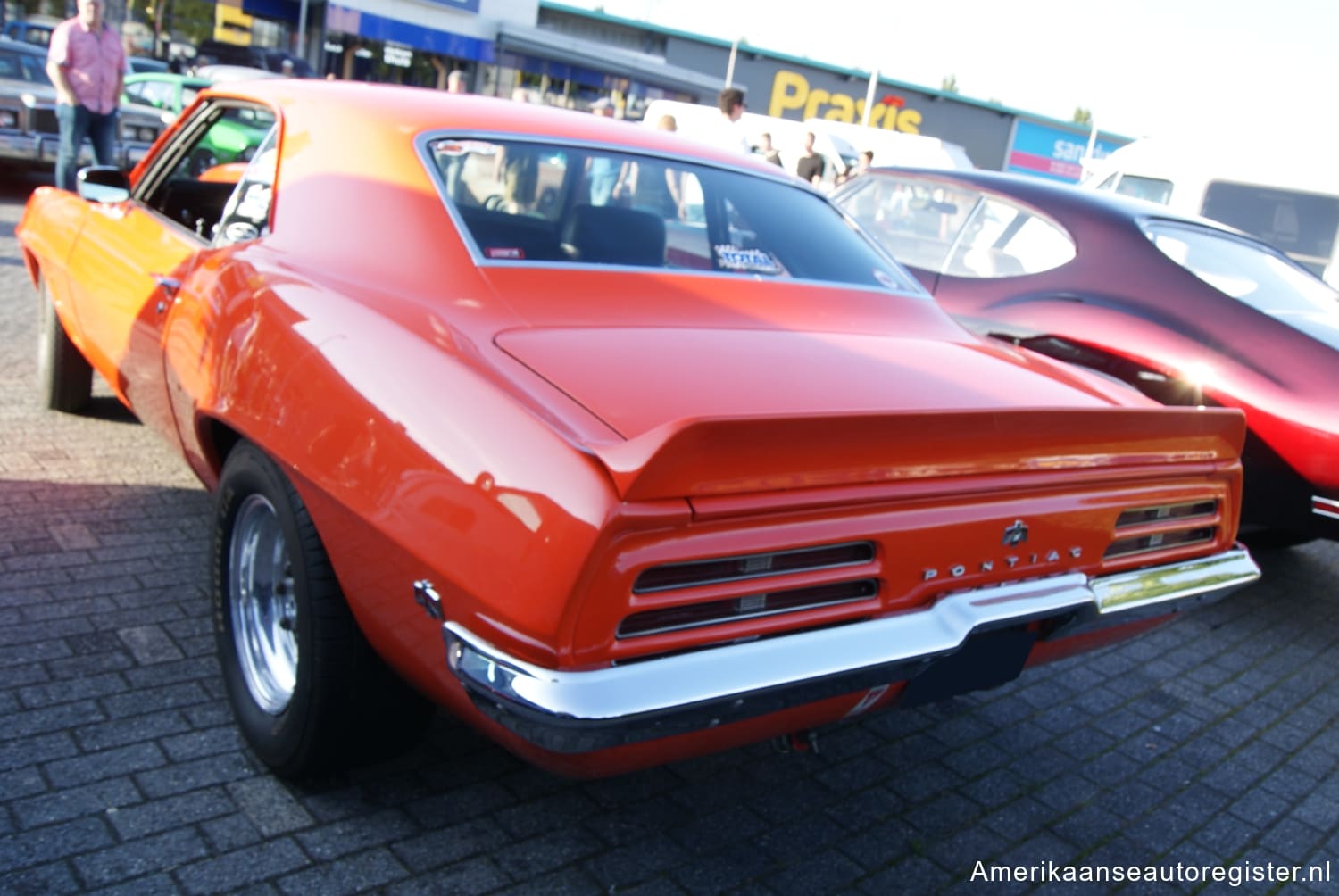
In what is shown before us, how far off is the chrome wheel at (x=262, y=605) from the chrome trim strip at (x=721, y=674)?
2.69 feet

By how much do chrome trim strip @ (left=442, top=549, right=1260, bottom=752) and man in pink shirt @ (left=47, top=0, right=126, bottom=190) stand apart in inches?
352

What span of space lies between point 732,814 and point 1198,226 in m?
4.15

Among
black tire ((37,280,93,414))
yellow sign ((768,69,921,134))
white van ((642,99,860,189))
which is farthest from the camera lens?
yellow sign ((768,69,921,134))

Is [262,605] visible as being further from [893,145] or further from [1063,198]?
[893,145]

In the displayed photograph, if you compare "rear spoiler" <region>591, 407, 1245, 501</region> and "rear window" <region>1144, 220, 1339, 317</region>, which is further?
"rear window" <region>1144, 220, 1339, 317</region>

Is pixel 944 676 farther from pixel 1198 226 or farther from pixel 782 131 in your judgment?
pixel 782 131

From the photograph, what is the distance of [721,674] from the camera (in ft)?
6.52

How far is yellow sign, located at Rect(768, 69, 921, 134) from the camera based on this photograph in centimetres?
4531

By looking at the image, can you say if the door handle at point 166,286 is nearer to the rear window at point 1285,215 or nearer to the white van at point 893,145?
the rear window at point 1285,215

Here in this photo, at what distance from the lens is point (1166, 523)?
2785mm

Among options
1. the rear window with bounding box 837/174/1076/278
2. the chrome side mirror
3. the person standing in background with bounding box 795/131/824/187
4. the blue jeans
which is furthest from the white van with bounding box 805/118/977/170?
the chrome side mirror

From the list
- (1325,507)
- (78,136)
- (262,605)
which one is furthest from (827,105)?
(262,605)

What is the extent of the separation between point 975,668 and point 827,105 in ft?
152

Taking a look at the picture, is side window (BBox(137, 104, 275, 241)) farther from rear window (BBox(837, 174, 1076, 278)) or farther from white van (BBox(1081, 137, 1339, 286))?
white van (BBox(1081, 137, 1339, 286))
